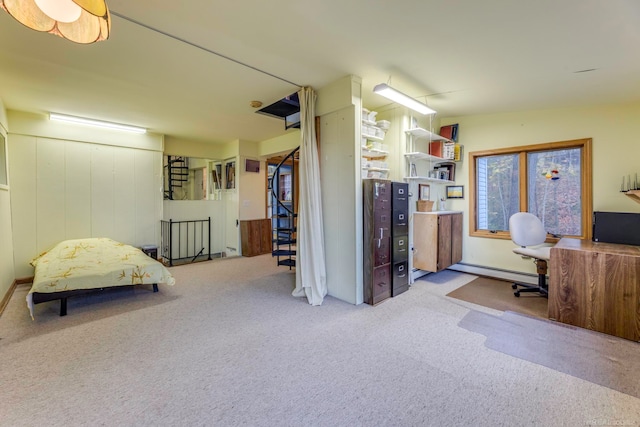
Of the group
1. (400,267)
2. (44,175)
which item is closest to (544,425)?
(400,267)

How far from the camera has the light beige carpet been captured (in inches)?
121

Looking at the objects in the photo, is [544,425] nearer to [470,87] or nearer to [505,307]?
[505,307]

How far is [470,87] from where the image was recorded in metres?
3.28

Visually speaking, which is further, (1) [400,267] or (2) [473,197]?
(2) [473,197]

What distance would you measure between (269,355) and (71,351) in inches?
65.9

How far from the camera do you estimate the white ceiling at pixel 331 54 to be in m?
1.98

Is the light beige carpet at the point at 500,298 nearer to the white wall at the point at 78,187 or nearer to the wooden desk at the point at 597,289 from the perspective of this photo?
the wooden desk at the point at 597,289

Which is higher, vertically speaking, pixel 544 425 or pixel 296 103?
pixel 296 103

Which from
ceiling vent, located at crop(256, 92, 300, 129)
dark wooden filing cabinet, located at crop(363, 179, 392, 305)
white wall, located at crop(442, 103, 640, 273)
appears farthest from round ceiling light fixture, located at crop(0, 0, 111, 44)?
white wall, located at crop(442, 103, 640, 273)

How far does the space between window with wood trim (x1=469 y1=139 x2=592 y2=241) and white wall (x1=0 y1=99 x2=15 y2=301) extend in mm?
6678

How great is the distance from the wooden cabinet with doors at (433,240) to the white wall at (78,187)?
4936mm

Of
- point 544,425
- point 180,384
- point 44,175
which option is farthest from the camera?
point 44,175

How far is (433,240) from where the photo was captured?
12.9ft

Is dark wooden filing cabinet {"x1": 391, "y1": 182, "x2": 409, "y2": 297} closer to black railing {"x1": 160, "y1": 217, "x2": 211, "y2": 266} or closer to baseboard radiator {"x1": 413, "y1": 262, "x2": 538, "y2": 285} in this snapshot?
baseboard radiator {"x1": 413, "y1": 262, "x2": 538, "y2": 285}
